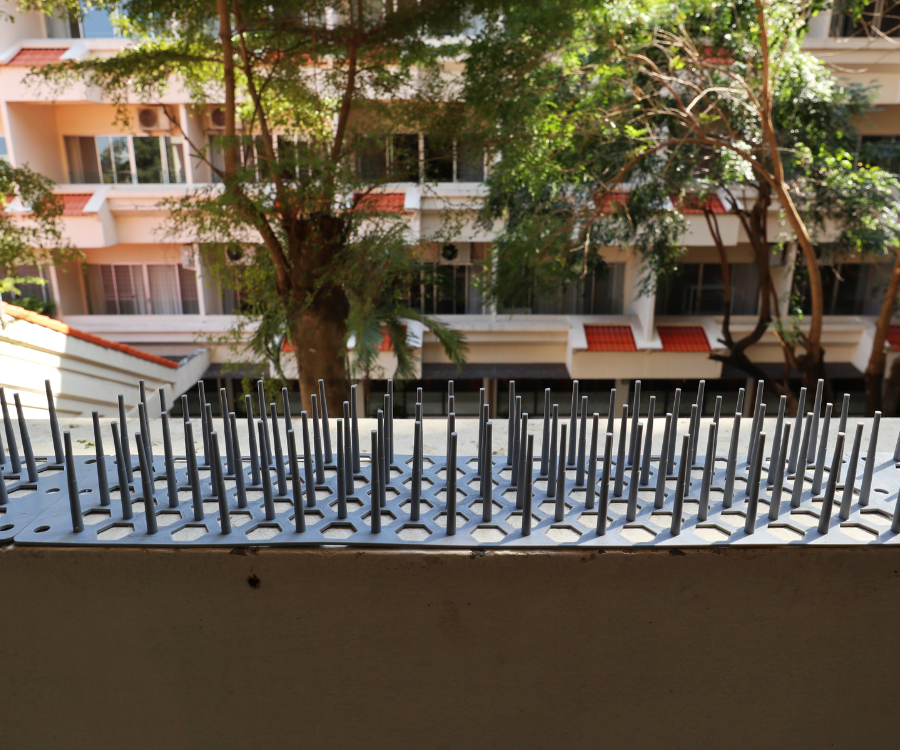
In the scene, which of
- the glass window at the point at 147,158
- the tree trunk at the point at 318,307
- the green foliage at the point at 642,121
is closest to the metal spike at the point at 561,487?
the tree trunk at the point at 318,307

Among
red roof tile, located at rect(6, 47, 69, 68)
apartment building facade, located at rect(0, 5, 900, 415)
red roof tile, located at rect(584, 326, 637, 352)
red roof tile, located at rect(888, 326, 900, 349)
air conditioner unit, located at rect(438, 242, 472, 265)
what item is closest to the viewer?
red roof tile, located at rect(6, 47, 69, 68)

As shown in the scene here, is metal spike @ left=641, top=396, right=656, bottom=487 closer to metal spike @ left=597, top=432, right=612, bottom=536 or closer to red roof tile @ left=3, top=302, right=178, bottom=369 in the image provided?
→ metal spike @ left=597, top=432, right=612, bottom=536

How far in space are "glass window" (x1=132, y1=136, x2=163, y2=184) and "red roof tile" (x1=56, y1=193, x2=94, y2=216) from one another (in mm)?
870

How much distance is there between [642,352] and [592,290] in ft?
4.73

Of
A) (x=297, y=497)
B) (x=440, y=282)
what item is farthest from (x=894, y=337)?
(x=297, y=497)

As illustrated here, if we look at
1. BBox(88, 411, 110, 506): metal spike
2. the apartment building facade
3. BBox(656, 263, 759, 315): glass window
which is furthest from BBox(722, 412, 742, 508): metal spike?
BBox(656, 263, 759, 315): glass window

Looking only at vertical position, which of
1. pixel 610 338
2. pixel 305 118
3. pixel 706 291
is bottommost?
pixel 610 338

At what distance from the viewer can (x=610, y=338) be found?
10.8 metres

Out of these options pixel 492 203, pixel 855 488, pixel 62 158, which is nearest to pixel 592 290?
pixel 492 203

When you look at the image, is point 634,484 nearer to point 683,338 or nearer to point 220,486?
point 220,486

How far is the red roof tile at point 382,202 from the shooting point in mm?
6668

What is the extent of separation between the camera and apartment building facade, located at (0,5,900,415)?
1008 cm

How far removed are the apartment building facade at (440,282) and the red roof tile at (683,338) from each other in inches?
0.9

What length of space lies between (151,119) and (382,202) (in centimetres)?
394
